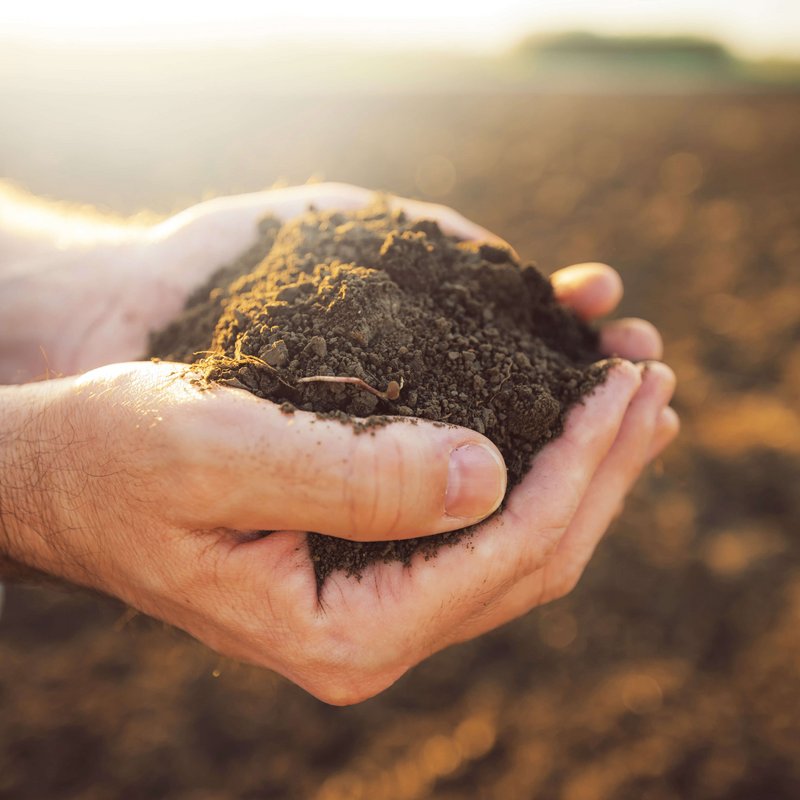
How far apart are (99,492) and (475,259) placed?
3.99 ft

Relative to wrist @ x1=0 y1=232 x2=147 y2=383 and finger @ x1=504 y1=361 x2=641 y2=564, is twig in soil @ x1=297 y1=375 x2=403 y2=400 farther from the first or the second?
wrist @ x1=0 y1=232 x2=147 y2=383

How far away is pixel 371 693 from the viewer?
5.55 feet

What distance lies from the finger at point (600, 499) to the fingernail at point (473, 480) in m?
0.55

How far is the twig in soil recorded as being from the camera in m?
1.53

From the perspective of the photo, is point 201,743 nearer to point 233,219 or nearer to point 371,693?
point 371,693

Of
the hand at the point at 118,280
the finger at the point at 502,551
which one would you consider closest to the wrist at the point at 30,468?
the hand at the point at 118,280

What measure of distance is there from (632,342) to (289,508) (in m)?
1.43

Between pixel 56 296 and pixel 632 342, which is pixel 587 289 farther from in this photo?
pixel 56 296

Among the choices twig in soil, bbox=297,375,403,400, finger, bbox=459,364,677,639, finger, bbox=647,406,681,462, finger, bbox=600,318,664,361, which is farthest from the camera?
finger, bbox=600,318,664,361

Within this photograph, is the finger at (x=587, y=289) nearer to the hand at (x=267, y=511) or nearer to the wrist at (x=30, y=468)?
the hand at (x=267, y=511)

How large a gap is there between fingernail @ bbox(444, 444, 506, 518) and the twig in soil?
0.22 metres

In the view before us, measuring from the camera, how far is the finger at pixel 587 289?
239 cm

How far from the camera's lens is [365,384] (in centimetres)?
155

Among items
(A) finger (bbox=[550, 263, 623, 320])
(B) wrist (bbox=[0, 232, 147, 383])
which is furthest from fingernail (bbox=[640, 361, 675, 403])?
(B) wrist (bbox=[0, 232, 147, 383])
